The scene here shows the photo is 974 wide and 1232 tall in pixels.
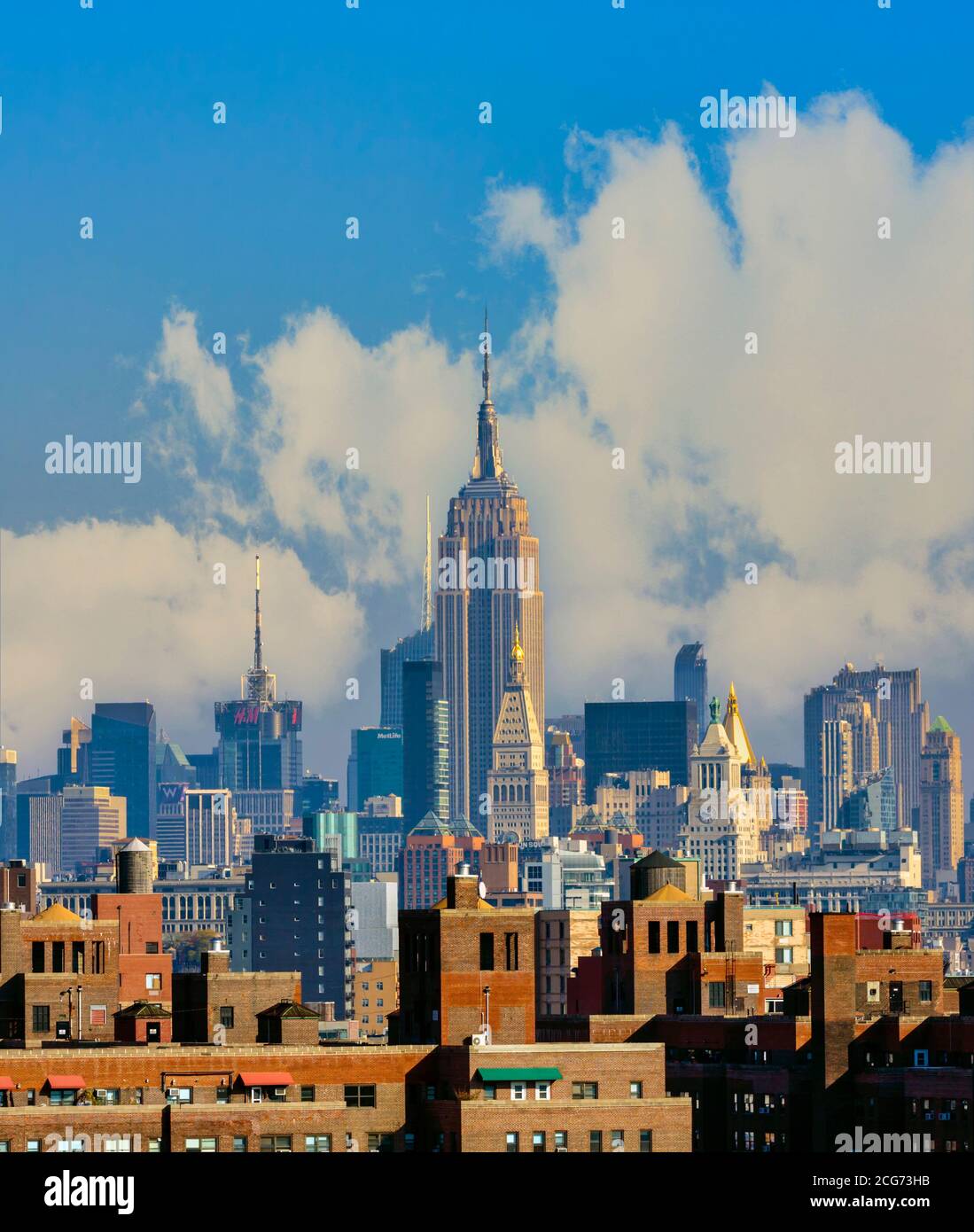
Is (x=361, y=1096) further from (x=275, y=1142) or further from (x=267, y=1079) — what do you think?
(x=275, y=1142)

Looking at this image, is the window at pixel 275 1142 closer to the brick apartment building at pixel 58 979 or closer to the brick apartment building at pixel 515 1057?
the brick apartment building at pixel 515 1057

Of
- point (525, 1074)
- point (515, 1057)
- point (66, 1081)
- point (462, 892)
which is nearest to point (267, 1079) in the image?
point (66, 1081)

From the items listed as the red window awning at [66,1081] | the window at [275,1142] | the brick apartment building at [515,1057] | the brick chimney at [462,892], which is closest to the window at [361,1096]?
the brick apartment building at [515,1057]

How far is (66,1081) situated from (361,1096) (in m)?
7.00

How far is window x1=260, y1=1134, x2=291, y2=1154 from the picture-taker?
80.3 m

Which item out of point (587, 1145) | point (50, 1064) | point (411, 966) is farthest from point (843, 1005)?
point (50, 1064)

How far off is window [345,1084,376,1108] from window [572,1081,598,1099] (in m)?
4.81

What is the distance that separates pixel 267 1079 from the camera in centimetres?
8312

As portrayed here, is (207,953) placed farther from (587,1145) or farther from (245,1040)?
(587,1145)
